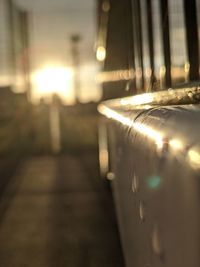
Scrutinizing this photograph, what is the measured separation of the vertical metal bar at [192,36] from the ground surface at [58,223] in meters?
2.26

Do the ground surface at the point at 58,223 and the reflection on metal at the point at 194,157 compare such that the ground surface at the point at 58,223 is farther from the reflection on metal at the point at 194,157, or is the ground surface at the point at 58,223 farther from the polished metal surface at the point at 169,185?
the reflection on metal at the point at 194,157

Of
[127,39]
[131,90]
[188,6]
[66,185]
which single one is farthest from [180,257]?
[66,185]

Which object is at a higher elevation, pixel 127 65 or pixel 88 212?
pixel 127 65

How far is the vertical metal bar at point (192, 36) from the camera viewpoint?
319cm

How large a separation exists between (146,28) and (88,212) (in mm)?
3367

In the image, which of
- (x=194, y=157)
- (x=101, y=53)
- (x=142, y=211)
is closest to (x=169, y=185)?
(x=194, y=157)

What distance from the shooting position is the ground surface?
17.2 ft

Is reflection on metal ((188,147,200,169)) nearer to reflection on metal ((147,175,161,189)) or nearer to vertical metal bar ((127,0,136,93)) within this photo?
reflection on metal ((147,175,161,189))

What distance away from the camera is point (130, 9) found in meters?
5.90

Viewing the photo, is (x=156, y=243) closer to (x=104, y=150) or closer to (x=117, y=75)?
(x=104, y=150)

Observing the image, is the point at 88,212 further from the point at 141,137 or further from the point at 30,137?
the point at 30,137

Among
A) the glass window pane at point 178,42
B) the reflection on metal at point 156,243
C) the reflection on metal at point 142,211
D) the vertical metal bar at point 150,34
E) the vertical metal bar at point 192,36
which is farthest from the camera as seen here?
the vertical metal bar at point 150,34

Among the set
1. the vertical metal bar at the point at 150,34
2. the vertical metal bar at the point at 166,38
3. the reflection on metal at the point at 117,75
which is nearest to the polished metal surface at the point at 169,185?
the vertical metal bar at the point at 166,38

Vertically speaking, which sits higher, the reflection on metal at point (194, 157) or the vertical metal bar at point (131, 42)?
the vertical metal bar at point (131, 42)
